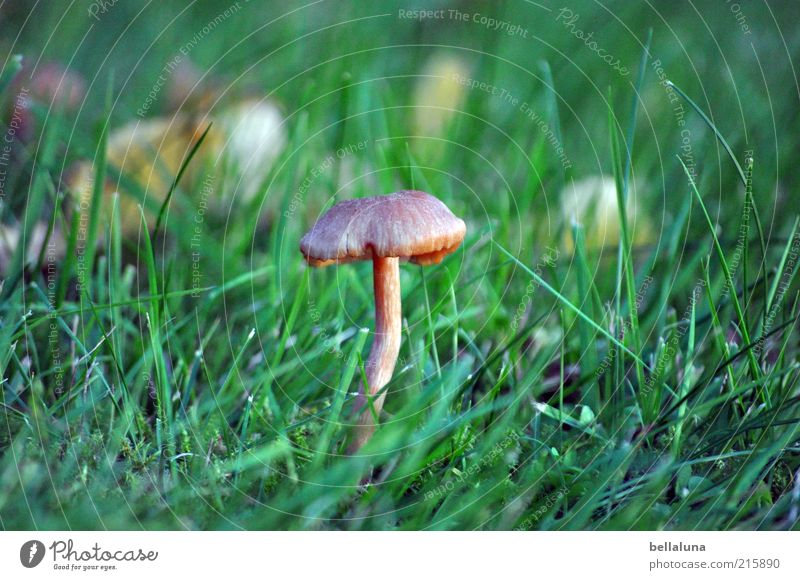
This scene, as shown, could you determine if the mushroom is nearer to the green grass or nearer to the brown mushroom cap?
the brown mushroom cap

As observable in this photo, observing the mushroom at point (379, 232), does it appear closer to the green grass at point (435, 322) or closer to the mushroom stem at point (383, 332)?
the mushroom stem at point (383, 332)

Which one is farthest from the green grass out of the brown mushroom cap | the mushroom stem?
the brown mushroom cap

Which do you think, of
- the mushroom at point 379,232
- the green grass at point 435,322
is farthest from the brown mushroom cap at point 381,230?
the green grass at point 435,322

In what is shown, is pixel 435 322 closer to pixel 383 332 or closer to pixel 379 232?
pixel 383 332

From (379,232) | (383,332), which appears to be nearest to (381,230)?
(379,232)

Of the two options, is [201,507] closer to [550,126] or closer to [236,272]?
[236,272]
